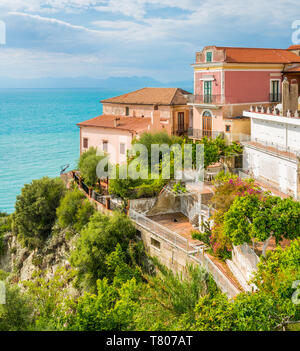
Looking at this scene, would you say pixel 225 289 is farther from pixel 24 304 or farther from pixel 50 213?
pixel 50 213

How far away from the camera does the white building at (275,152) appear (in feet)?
65.7

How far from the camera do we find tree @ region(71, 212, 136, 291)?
19234 mm

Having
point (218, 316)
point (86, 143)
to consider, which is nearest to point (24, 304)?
point (218, 316)

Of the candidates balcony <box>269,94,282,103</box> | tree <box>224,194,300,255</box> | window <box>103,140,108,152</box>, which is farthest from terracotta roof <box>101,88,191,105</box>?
tree <box>224,194,300,255</box>

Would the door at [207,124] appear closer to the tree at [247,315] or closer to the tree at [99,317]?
the tree at [99,317]

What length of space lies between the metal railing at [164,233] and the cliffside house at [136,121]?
9083 mm

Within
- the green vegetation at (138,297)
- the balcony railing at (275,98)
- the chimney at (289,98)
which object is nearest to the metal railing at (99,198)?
the green vegetation at (138,297)

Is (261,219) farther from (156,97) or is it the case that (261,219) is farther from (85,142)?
(85,142)

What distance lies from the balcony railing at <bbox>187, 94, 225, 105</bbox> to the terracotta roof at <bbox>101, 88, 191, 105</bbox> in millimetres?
1734

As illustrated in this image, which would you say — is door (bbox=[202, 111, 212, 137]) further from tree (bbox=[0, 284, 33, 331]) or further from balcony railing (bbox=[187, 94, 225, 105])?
tree (bbox=[0, 284, 33, 331])

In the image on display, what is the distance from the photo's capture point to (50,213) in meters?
27.6

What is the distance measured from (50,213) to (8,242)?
5.12 m

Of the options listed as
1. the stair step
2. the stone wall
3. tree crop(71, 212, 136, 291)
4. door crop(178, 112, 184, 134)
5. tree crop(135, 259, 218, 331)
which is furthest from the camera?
door crop(178, 112, 184, 134)
